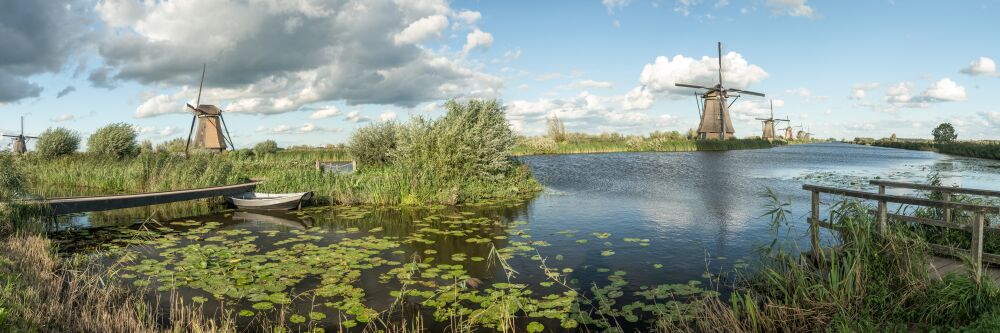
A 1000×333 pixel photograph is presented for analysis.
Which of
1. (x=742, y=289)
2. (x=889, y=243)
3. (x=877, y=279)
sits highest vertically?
(x=889, y=243)

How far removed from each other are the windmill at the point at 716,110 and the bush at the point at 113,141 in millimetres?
63231

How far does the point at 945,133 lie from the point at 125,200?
11363 cm

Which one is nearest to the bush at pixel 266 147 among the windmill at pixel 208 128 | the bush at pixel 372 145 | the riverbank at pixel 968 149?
the windmill at pixel 208 128

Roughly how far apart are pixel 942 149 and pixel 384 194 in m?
81.4

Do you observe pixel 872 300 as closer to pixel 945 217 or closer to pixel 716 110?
pixel 945 217

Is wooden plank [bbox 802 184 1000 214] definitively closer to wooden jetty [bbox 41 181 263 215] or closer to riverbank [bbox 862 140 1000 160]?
wooden jetty [bbox 41 181 263 215]

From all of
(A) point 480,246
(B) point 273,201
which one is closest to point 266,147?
(B) point 273,201

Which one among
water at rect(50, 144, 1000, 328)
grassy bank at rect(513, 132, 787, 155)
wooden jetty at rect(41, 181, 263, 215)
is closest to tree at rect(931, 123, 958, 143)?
grassy bank at rect(513, 132, 787, 155)

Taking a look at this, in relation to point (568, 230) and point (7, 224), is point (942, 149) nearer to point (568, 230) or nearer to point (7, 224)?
point (568, 230)

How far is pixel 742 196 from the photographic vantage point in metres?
21.6

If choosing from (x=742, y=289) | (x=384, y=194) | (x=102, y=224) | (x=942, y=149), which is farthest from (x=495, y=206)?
(x=942, y=149)

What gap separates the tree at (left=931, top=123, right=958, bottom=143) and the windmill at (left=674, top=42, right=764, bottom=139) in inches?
1661

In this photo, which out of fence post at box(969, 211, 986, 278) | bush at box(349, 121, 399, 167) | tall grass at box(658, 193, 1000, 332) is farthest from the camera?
bush at box(349, 121, 399, 167)

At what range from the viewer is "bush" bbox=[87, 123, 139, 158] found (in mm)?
33375
